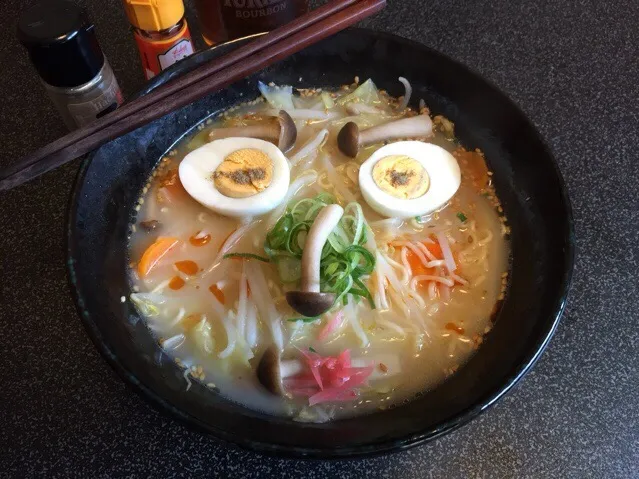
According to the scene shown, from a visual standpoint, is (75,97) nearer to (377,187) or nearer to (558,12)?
(377,187)

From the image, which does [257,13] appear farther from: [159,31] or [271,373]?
[271,373]

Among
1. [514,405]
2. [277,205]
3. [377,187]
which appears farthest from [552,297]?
[277,205]

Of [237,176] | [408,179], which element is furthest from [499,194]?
[237,176]

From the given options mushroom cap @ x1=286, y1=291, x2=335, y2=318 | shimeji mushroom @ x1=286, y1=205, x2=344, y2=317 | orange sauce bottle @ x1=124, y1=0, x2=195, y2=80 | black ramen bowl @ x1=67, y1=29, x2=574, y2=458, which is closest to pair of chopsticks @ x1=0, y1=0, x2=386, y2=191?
black ramen bowl @ x1=67, y1=29, x2=574, y2=458

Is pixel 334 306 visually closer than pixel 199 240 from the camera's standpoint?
Yes

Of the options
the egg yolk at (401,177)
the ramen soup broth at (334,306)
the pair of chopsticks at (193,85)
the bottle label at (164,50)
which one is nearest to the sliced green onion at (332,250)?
the ramen soup broth at (334,306)

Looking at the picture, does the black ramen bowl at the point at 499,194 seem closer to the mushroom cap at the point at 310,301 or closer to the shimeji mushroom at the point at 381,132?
the shimeji mushroom at the point at 381,132
